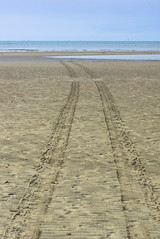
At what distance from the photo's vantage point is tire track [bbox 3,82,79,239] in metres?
4.57

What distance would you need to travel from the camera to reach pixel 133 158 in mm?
7211

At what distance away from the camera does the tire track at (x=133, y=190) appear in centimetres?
463

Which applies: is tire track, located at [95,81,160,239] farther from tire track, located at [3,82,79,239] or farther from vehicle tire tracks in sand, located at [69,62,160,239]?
tire track, located at [3,82,79,239]

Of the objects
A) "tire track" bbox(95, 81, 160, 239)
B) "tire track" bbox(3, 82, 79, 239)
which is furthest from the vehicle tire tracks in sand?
"tire track" bbox(3, 82, 79, 239)

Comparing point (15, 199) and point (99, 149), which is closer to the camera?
point (15, 199)

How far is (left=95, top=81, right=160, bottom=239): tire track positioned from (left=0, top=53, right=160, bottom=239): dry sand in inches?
0.5

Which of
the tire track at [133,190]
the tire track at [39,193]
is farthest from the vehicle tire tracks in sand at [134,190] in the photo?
the tire track at [39,193]

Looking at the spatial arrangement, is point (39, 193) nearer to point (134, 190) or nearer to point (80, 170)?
point (80, 170)

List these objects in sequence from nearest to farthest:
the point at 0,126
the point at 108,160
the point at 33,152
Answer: the point at 108,160 < the point at 33,152 < the point at 0,126

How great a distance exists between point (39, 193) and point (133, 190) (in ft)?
4.99

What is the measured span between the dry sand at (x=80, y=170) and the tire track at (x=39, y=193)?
14mm

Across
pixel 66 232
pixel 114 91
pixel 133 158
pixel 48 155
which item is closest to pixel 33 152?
pixel 48 155

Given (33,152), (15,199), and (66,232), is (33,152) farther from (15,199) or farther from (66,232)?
(66,232)

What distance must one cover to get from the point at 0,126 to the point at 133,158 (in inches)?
173
